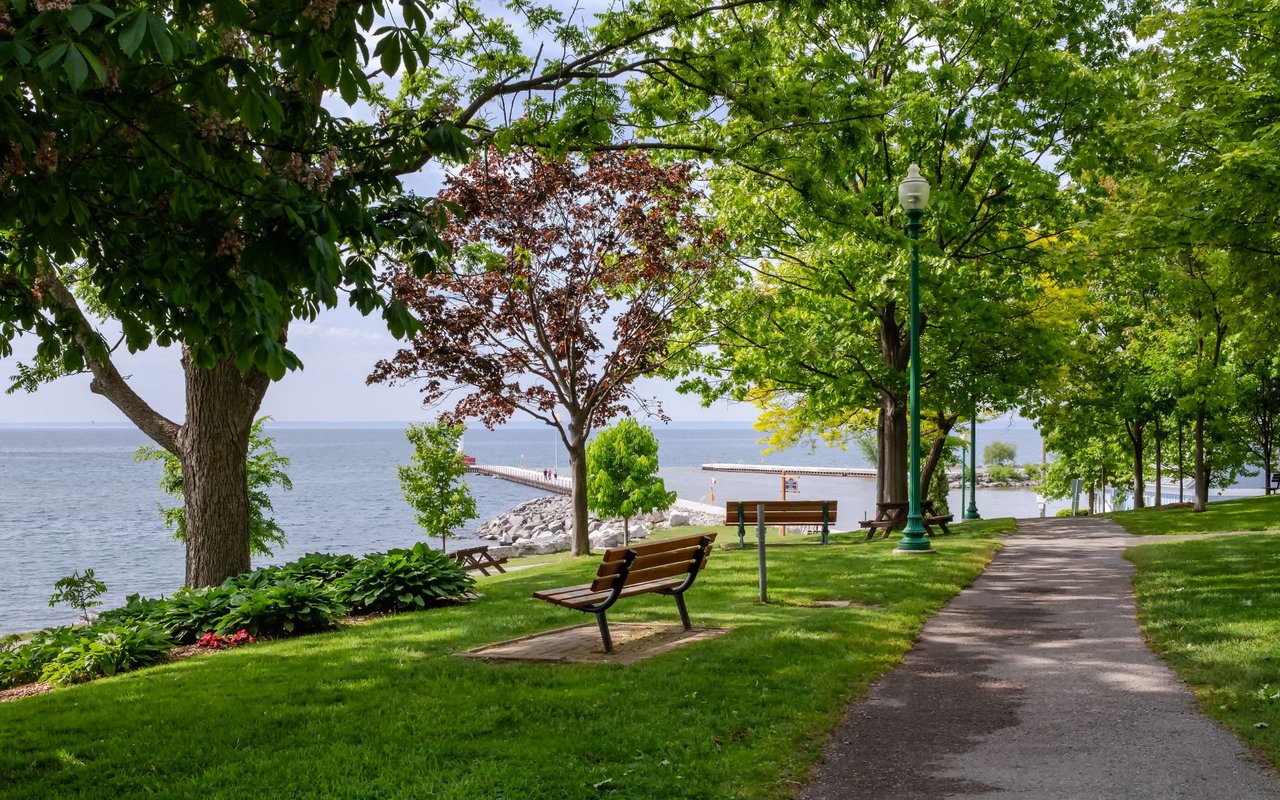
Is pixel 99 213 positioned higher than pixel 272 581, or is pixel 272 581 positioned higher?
pixel 99 213

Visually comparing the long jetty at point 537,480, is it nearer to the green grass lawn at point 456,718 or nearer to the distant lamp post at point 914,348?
the distant lamp post at point 914,348

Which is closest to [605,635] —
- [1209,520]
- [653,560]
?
[653,560]

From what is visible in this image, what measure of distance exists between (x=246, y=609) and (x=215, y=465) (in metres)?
2.86

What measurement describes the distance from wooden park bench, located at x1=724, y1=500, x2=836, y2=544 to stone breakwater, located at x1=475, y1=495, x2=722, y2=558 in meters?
16.2

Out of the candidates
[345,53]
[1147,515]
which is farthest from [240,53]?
[1147,515]

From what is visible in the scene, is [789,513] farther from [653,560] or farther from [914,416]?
[653,560]

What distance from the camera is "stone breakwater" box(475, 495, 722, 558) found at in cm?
3756

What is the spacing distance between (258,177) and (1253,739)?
6342 millimetres

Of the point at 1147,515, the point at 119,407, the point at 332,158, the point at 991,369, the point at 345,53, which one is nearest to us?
the point at 345,53

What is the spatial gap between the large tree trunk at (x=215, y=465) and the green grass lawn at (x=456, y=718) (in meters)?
3.52

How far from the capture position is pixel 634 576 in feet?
27.9

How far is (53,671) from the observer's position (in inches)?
366

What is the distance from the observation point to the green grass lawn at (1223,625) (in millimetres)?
6199

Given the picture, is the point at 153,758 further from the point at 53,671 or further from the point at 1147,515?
the point at 1147,515
